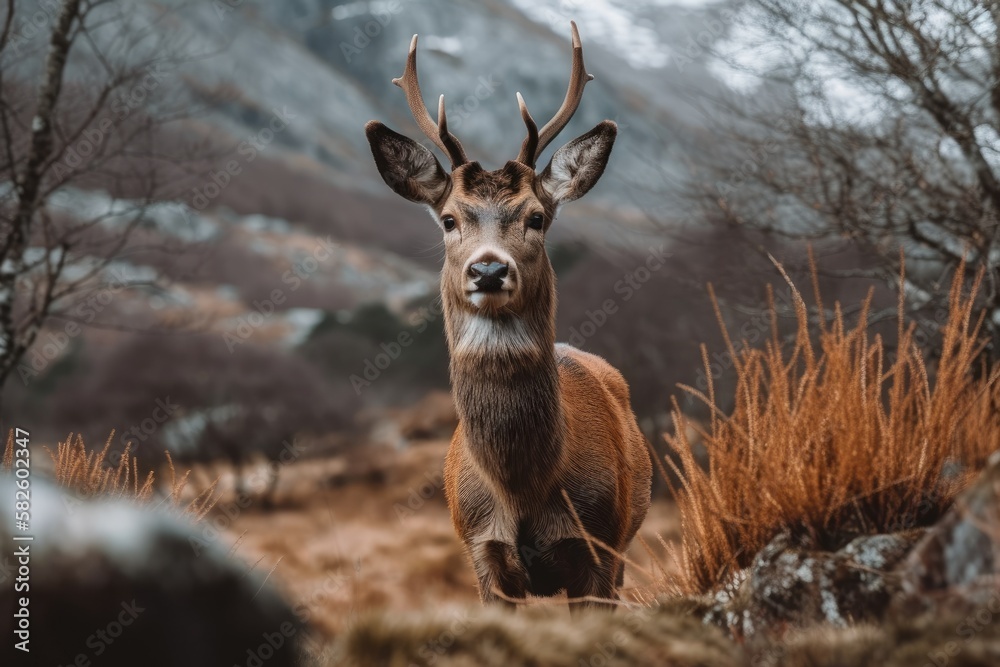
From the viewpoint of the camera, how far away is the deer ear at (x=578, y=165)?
185 inches

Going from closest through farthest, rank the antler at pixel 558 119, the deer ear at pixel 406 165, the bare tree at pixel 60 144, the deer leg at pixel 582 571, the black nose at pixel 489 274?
the black nose at pixel 489 274, the deer leg at pixel 582 571, the deer ear at pixel 406 165, the antler at pixel 558 119, the bare tree at pixel 60 144

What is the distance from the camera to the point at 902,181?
827 centimetres

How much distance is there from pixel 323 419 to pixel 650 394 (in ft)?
20.7

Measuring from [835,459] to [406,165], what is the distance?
2545 millimetres

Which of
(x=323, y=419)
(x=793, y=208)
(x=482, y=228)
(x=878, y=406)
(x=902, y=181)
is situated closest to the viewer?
(x=878, y=406)

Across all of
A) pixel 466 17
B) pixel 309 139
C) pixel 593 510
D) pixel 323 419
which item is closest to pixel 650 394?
pixel 323 419

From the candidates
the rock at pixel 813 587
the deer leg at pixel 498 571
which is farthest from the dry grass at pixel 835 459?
the deer leg at pixel 498 571

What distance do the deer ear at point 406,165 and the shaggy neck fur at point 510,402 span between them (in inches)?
29.1

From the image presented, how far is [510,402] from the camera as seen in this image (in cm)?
434

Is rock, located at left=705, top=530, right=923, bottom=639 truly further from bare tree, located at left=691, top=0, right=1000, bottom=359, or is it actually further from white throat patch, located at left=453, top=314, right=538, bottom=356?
bare tree, located at left=691, top=0, right=1000, bottom=359

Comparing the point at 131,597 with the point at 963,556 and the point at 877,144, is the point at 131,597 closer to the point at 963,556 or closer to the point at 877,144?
the point at 963,556

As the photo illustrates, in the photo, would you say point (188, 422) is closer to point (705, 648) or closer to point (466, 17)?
point (705, 648)

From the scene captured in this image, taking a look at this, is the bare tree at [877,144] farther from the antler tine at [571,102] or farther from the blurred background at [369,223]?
the antler tine at [571,102]

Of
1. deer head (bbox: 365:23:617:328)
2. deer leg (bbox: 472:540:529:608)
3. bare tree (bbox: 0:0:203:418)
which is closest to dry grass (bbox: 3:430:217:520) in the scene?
deer leg (bbox: 472:540:529:608)
